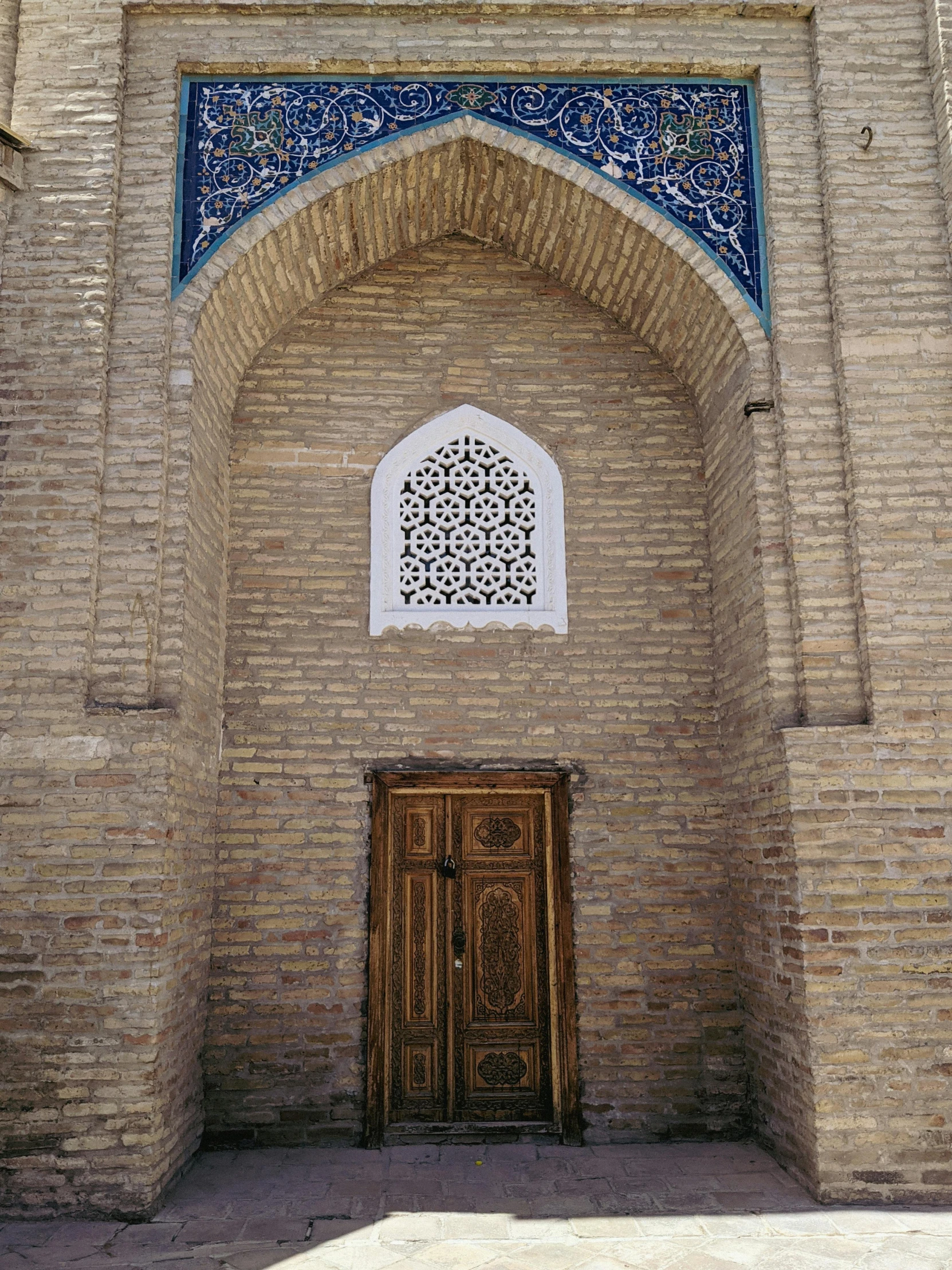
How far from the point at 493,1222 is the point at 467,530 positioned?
125 inches

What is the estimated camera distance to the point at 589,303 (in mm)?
5746

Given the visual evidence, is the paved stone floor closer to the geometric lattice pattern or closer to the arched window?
the arched window

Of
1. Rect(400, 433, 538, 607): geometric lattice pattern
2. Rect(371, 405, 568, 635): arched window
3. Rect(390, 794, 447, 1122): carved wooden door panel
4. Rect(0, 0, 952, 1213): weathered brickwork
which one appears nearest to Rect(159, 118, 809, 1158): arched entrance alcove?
Rect(0, 0, 952, 1213): weathered brickwork

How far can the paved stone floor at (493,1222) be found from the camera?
11.6 ft

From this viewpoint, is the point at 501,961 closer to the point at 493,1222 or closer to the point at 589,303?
the point at 493,1222

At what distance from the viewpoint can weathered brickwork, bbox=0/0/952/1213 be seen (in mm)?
4160

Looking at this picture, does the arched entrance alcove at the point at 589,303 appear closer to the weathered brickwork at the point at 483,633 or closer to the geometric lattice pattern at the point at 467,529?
the weathered brickwork at the point at 483,633

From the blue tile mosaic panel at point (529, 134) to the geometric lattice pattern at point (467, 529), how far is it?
1493 mm

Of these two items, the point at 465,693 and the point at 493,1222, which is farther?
the point at 465,693

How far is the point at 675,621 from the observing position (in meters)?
5.37

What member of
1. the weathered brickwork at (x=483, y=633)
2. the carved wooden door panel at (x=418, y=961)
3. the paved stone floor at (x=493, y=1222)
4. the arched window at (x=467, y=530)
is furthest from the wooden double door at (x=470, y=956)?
the arched window at (x=467, y=530)

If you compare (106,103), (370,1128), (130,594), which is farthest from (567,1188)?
(106,103)

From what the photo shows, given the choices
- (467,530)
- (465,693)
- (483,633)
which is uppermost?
(467,530)

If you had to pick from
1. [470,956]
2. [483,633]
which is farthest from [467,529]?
[470,956]
